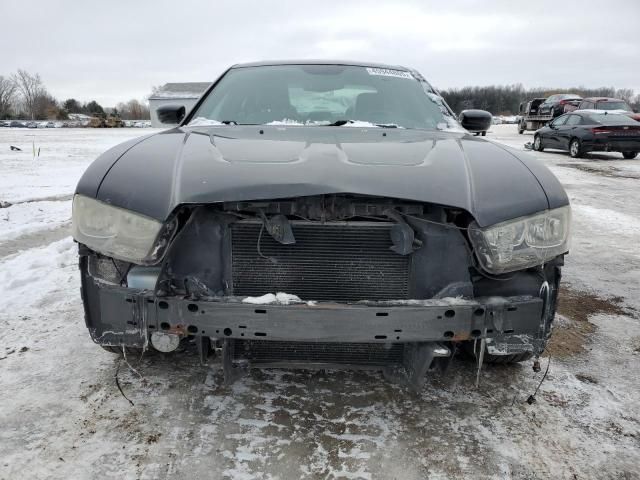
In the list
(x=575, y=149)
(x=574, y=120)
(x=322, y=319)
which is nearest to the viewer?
(x=322, y=319)

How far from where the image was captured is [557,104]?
22.8 m

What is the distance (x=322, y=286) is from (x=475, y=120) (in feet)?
7.01

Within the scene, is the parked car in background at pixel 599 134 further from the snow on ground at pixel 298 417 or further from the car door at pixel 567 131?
the snow on ground at pixel 298 417

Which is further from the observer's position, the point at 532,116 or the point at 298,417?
the point at 532,116

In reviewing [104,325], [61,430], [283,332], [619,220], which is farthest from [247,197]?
[619,220]

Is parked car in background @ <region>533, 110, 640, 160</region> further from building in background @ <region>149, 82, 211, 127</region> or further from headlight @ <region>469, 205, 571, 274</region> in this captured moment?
building in background @ <region>149, 82, 211, 127</region>

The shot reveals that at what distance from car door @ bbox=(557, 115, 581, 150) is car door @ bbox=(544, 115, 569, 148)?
110 mm

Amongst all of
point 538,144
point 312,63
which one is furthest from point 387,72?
point 538,144

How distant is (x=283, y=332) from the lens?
181cm

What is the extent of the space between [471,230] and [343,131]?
105 cm

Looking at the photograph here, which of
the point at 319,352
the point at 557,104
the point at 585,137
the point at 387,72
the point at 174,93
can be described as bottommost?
the point at 319,352

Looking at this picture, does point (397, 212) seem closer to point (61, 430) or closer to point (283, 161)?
point (283, 161)

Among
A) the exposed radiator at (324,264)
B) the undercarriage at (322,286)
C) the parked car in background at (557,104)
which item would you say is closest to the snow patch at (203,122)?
the undercarriage at (322,286)

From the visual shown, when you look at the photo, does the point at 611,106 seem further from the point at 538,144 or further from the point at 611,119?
the point at 611,119
